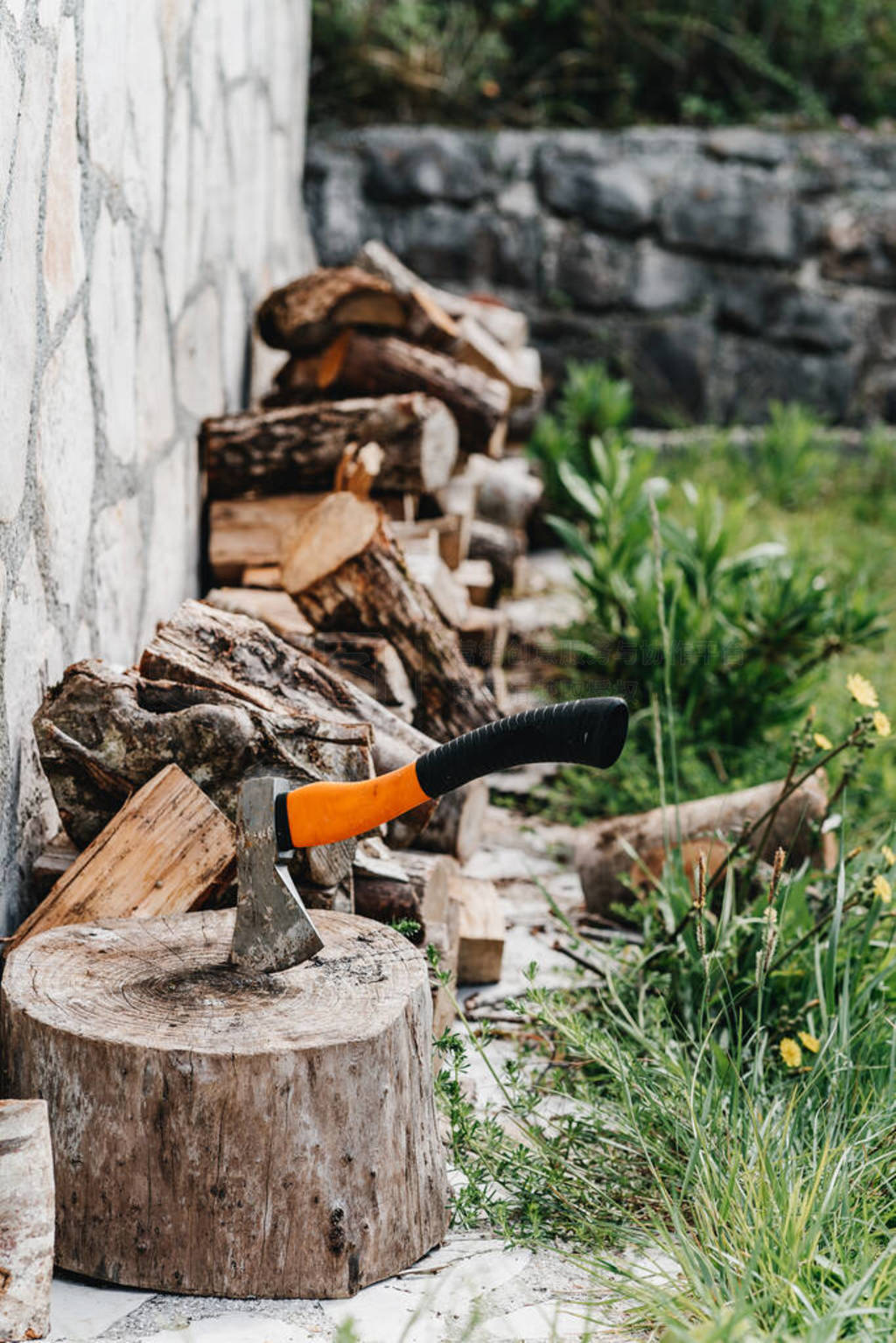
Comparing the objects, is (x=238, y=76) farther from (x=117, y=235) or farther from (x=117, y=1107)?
(x=117, y=1107)

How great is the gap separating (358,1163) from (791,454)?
4.55m

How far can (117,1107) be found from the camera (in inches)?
50.2

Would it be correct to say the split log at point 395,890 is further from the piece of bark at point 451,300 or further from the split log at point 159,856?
the piece of bark at point 451,300

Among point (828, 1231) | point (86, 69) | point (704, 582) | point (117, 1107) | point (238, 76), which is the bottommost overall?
point (828, 1231)

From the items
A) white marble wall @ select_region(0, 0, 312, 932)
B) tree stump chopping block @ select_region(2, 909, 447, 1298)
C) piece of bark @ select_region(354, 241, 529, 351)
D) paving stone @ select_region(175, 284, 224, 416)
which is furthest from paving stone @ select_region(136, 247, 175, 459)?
tree stump chopping block @ select_region(2, 909, 447, 1298)

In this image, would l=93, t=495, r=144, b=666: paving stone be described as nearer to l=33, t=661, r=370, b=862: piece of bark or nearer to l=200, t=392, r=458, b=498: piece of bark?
l=33, t=661, r=370, b=862: piece of bark

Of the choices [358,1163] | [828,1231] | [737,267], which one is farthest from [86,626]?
[737,267]

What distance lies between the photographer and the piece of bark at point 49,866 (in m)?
1.74

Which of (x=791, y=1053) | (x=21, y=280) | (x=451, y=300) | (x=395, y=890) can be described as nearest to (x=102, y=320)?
(x=21, y=280)

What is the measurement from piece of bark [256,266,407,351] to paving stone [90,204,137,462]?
107cm

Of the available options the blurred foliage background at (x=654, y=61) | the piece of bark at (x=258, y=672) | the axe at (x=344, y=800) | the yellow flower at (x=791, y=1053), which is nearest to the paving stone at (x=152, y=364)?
the piece of bark at (x=258, y=672)

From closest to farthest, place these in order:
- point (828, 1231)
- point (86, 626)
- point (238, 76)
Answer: point (828, 1231) → point (86, 626) → point (238, 76)

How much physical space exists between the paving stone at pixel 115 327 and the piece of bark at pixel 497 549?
176cm

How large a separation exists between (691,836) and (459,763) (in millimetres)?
1188
